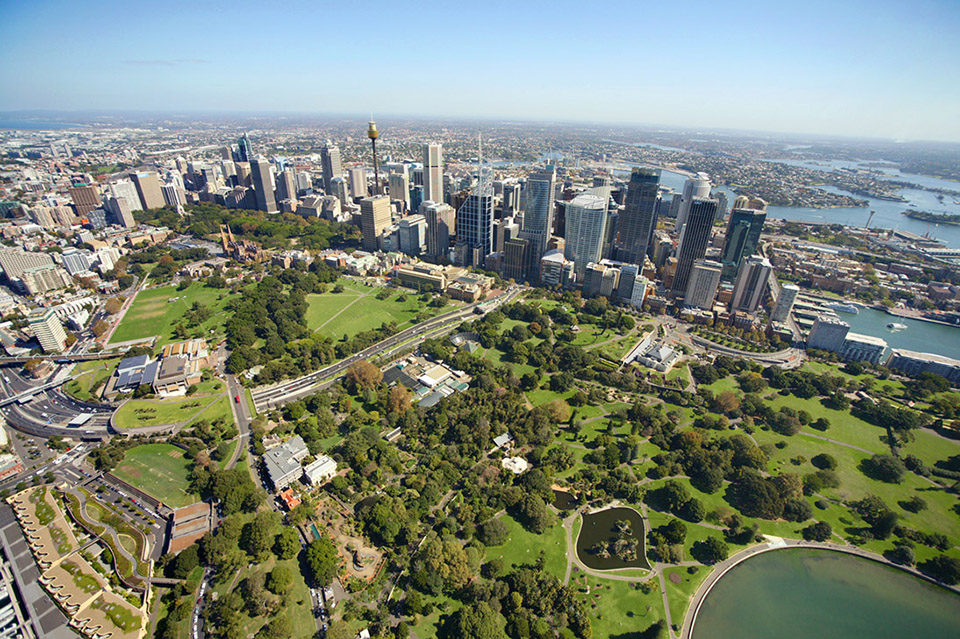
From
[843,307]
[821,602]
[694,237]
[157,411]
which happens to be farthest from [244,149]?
[821,602]

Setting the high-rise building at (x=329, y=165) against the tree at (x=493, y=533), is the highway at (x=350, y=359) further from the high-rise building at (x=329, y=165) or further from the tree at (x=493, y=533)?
the high-rise building at (x=329, y=165)

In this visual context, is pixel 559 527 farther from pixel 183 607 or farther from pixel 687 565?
pixel 183 607

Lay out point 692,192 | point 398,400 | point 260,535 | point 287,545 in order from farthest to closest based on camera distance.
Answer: point 692,192, point 398,400, point 260,535, point 287,545

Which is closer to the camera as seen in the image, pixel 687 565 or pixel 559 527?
pixel 687 565

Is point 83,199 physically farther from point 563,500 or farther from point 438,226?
point 563,500

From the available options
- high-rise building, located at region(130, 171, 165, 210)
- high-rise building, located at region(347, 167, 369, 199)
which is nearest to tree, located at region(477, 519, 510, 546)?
high-rise building, located at region(347, 167, 369, 199)

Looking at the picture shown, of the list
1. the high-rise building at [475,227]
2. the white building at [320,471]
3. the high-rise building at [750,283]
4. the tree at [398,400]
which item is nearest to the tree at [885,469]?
the high-rise building at [750,283]

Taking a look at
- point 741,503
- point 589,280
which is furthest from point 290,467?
point 589,280
